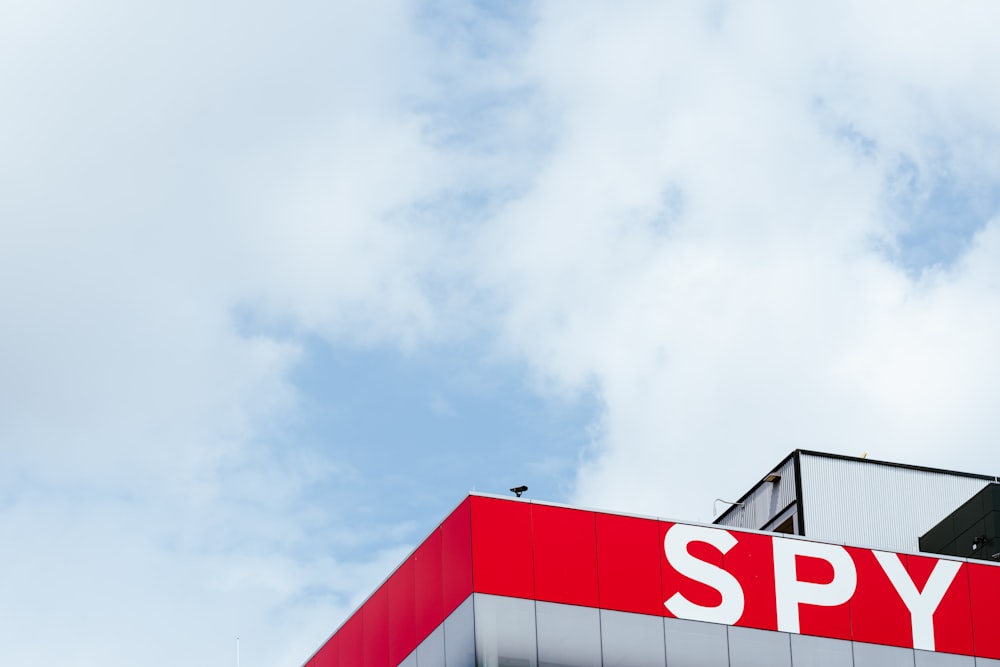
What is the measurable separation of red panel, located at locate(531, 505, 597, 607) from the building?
1.4 inches

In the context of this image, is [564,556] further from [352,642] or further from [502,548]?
[352,642]

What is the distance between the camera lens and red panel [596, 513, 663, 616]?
39.5 m

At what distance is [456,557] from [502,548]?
1.31m

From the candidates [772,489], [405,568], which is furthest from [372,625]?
[772,489]

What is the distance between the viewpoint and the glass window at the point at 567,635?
1513 inches

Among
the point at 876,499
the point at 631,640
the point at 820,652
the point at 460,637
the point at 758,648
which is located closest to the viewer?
the point at 460,637

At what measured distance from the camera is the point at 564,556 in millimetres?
39406

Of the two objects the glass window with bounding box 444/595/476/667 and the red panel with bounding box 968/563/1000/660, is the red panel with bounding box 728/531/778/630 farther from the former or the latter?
the glass window with bounding box 444/595/476/667

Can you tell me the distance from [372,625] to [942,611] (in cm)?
1639

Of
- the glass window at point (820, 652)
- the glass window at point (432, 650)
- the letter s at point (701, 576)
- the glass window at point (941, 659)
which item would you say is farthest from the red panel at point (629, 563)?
the glass window at point (941, 659)

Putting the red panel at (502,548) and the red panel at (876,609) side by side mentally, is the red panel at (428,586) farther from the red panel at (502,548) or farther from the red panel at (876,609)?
the red panel at (876,609)

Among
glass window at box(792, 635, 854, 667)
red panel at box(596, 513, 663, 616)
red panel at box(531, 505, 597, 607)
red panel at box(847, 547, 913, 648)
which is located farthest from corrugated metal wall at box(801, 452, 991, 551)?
red panel at box(531, 505, 597, 607)

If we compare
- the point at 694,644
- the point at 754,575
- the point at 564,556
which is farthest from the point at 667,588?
the point at 564,556

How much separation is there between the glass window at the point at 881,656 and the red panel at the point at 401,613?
11990mm
